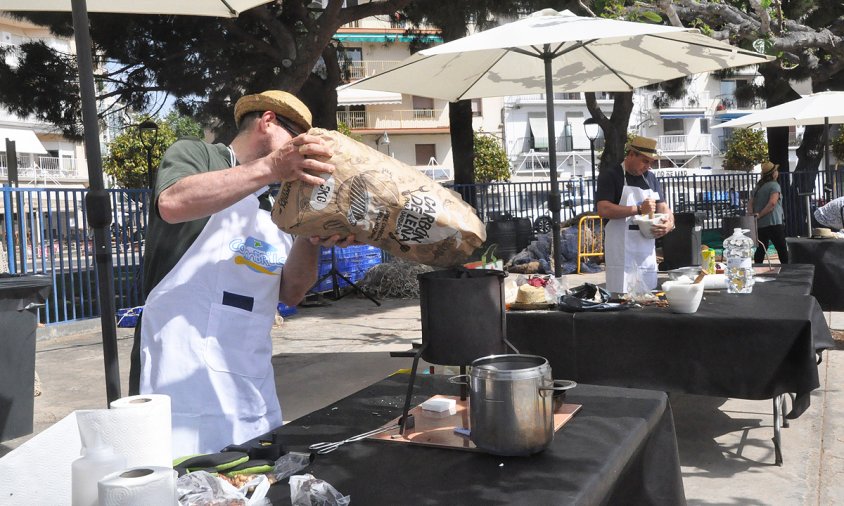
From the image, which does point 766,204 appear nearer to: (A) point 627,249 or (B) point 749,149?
(A) point 627,249

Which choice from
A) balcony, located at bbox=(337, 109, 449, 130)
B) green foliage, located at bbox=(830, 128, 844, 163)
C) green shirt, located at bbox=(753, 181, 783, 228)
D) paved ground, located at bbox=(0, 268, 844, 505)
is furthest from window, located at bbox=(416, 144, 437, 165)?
green shirt, located at bbox=(753, 181, 783, 228)

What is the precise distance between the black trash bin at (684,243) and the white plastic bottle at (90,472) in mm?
5642

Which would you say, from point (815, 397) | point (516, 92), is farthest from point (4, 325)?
point (815, 397)

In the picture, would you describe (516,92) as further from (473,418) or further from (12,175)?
(12,175)


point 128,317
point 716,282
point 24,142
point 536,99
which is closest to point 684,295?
point 716,282

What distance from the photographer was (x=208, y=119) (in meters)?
16.0

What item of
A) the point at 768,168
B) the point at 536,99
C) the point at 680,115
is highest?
the point at 536,99

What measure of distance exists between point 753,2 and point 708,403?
14.8 feet

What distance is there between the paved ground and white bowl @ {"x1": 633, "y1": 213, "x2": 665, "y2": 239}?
4.23 feet

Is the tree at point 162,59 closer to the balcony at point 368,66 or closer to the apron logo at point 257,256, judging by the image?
the apron logo at point 257,256

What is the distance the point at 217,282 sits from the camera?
2.24 metres

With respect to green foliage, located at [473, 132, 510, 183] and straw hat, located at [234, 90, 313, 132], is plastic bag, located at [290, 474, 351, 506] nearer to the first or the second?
straw hat, located at [234, 90, 313, 132]

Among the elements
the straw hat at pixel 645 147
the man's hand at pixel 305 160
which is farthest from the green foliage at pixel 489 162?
the man's hand at pixel 305 160

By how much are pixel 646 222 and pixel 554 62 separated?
1914 millimetres
